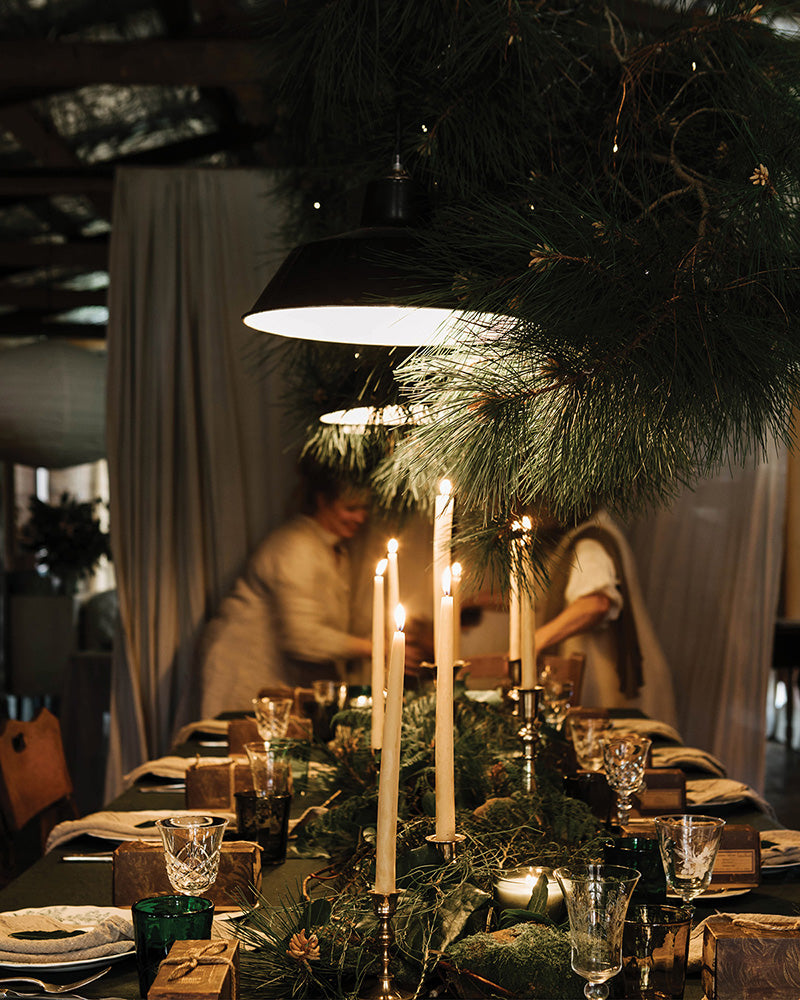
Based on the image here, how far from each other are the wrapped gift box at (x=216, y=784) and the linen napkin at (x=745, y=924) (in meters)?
0.84

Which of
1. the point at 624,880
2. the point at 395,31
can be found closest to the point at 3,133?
the point at 395,31

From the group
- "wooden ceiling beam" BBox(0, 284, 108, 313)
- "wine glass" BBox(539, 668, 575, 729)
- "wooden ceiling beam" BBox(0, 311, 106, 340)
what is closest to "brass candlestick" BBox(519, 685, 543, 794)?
"wine glass" BBox(539, 668, 575, 729)

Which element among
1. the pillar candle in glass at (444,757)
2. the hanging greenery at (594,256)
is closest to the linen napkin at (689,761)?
the hanging greenery at (594,256)

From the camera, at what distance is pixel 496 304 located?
1.19 metres

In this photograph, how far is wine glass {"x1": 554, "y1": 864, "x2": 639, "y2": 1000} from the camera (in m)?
0.96

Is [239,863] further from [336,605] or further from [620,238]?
[336,605]

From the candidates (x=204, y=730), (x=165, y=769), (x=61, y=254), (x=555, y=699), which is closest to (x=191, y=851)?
(x=165, y=769)

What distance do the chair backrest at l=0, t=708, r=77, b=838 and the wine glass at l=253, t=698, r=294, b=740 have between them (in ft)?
1.70

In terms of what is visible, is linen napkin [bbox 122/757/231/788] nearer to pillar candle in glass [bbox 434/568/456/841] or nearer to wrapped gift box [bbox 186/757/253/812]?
wrapped gift box [bbox 186/757/253/812]

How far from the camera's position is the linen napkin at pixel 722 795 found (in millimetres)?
1960

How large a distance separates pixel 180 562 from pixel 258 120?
1.60m

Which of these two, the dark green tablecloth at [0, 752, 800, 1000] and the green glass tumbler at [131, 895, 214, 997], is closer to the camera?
the green glass tumbler at [131, 895, 214, 997]

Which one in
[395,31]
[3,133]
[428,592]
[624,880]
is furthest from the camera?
[3,133]

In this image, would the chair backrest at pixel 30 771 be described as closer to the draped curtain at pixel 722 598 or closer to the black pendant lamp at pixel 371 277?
the black pendant lamp at pixel 371 277
